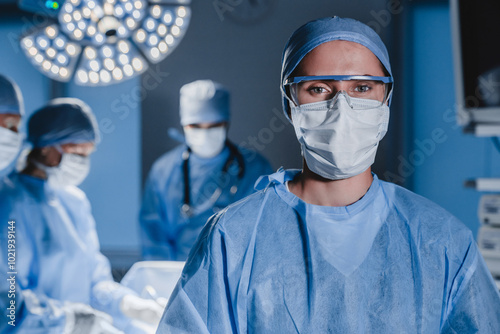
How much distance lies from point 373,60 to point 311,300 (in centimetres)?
52

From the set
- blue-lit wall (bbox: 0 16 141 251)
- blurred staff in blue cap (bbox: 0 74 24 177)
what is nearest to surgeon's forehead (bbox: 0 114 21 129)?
blurred staff in blue cap (bbox: 0 74 24 177)

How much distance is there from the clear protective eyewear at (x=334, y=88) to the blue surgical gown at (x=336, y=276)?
235 millimetres

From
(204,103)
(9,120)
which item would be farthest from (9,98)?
(204,103)

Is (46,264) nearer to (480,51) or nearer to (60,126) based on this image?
(60,126)

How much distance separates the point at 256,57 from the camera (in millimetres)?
2225

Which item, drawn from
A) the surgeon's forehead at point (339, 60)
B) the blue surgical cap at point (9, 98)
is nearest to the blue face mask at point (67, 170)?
the blue surgical cap at point (9, 98)

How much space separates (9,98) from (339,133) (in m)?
1.64

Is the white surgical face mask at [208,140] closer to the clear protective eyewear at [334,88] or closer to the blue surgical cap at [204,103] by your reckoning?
the blue surgical cap at [204,103]

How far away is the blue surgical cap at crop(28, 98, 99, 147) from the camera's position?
202cm

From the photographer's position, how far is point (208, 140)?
224 centimetres

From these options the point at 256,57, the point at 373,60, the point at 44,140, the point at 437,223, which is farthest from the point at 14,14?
the point at 437,223

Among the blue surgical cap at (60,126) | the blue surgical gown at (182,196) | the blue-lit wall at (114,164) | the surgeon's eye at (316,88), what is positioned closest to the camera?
the surgeon's eye at (316,88)

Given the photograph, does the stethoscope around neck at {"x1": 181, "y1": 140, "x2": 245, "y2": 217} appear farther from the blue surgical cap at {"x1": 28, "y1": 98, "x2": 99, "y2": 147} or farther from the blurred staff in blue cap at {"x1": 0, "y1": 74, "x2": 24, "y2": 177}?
the blurred staff in blue cap at {"x1": 0, "y1": 74, "x2": 24, "y2": 177}

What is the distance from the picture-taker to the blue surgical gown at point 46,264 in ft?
5.98
